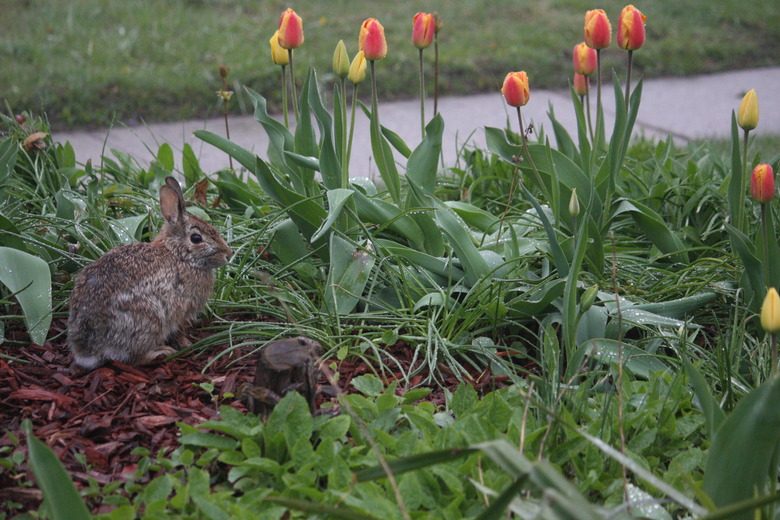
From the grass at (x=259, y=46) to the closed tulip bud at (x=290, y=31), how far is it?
2.36 meters

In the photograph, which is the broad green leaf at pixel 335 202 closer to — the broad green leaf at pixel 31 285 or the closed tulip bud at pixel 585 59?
the broad green leaf at pixel 31 285

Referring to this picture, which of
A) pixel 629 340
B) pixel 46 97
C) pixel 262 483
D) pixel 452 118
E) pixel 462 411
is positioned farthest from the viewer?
pixel 452 118

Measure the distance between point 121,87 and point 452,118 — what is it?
7.75 ft

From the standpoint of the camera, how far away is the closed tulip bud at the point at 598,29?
120 inches

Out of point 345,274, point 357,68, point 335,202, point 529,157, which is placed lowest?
point 345,274

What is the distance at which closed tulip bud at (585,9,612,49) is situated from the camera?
120 inches

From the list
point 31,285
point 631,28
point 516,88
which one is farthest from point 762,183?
point 31,285

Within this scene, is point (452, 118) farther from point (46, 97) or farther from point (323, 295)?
point (323, 295)

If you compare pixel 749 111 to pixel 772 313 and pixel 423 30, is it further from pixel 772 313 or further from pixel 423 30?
pixel 423 30

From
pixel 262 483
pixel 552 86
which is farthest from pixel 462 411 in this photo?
pixel 552 86

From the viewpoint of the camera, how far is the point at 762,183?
2.61m

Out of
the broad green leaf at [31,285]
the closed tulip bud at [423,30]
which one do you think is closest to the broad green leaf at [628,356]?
the closed tulip bud at [423,30]

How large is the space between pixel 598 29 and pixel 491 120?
116 inches

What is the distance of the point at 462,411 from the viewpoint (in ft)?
8.21
